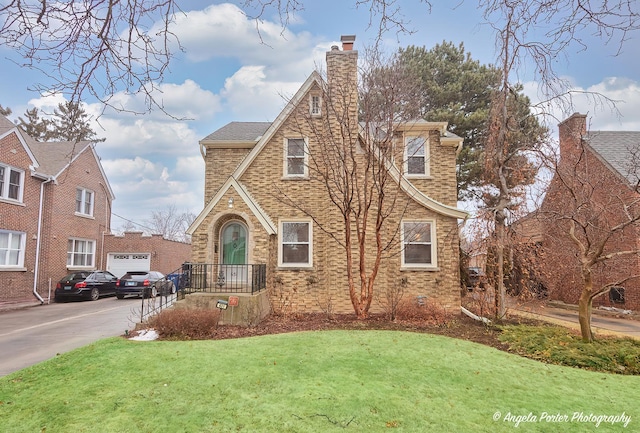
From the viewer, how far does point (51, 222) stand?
19156 millimetres

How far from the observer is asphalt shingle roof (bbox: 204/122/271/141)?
1476 centimetres

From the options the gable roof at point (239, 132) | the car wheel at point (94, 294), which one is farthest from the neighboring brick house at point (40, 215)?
the gable roof at point (239, 132)

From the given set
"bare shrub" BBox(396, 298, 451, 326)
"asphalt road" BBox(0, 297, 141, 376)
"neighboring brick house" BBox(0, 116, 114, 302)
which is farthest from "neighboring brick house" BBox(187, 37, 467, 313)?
"neighboring brick house" BBox(0, 116, 114, 302)

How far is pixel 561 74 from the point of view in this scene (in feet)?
15.4

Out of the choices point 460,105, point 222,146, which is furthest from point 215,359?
point 460,105

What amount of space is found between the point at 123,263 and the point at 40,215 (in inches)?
293

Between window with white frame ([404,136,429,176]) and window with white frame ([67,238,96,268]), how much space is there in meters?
19.2

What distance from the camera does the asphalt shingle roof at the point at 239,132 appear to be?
1476 cm

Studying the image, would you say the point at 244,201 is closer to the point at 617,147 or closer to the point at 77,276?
the point at 77,276

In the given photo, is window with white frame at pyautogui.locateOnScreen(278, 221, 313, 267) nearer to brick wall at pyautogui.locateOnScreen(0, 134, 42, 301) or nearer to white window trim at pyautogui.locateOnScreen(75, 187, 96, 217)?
brick wall at pyautogui.locateOnScreen(0, 134, 42, 301)

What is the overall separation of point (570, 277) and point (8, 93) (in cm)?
2018

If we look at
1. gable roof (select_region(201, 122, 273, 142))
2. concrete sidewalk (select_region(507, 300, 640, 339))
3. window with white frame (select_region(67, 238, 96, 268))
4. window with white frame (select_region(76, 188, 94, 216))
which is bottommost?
concrete sidewalk (select_region(507, 300, 640, 339))

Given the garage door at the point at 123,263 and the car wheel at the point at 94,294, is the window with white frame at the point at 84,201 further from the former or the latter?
the car wheel at the point at 94,294

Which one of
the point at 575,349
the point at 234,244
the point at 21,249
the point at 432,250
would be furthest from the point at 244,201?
the point at 21,249
